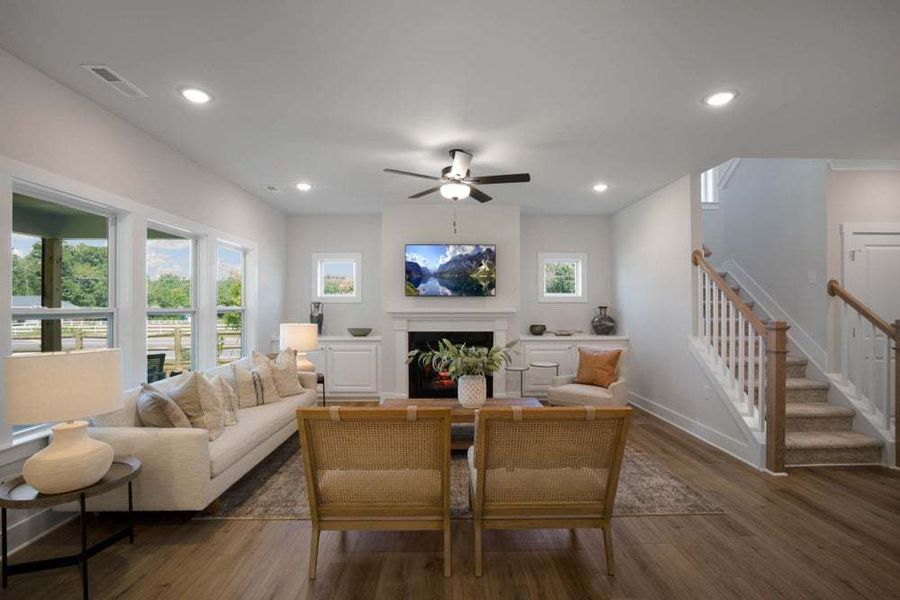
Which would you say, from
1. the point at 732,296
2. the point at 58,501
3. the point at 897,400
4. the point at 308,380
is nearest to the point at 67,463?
the point at 58,501

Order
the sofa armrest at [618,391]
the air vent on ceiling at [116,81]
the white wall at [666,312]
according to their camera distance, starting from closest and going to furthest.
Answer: the air vent on ceiling at [116,81]
the white wall at [666,312]
the sofa armrest at [618,391]

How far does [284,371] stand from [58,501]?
7.57ft

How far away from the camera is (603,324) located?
19.7 feet

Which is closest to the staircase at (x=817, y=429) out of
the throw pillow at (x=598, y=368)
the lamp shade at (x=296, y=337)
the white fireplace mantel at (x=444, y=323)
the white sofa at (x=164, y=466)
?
the throw pillow at (x=598, y=368)

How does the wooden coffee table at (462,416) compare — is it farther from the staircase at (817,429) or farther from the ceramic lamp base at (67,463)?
the staircase at (817,429)

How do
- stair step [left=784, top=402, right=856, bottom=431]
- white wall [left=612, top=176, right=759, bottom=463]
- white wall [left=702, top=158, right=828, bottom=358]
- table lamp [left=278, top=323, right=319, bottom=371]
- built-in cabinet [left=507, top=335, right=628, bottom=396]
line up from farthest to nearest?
1. built-in cabinet [left=507, top=335, right=628, bottom=396]
2. table lamp [left=278, top=323, right=319, bottom=371]
3. white wall [left=702, top=158, right=828, bottom=358]
4. white wall [left=612, top=176, right=759, bottom=463]
5. stair step [left=784, top=402, right=856, bottom=431]

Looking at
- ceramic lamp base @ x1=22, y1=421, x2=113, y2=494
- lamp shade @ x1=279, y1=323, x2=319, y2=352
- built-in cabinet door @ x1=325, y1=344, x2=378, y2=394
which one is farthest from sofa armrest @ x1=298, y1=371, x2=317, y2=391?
ceramic lamp base @ x1=22, y1=421, x2=113, y2=494

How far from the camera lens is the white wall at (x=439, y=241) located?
18.2ft

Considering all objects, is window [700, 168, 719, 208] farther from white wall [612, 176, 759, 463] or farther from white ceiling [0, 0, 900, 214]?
white ceiling [0, 0, 900, 214]

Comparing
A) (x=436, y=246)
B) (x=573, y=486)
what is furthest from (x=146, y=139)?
(x=573, y=486)

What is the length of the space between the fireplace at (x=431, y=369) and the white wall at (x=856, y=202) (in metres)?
3.72

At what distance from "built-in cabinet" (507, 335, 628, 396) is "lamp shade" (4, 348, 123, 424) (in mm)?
4543

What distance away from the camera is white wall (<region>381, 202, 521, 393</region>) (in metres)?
5.55

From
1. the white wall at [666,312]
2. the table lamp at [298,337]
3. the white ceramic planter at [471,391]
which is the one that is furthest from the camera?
the table lamp at [298,337]
